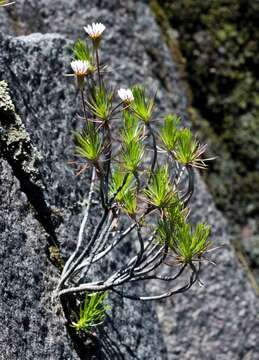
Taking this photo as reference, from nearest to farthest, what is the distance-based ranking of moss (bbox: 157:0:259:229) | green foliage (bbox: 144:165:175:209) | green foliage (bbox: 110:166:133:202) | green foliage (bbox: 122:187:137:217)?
green foliage (bbox: 144:165:175:209)
green foliage (bbox: 122:187:137:217)
green foliage (bbox: 110:166:133:202)
moss (bbox: 157:0:259:229)

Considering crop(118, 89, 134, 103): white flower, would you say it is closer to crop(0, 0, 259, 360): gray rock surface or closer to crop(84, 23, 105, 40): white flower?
crop(84, 23, 105, 40): white flower

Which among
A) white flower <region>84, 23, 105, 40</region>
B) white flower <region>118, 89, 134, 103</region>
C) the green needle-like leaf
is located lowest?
the green needle-like leaf

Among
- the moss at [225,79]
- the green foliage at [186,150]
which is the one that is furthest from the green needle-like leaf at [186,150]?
the moss at [225,79]

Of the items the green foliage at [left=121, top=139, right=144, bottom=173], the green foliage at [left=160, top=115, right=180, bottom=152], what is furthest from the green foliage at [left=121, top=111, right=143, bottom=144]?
the green foliage at [left=160, top=115, right=180, bottom=152]

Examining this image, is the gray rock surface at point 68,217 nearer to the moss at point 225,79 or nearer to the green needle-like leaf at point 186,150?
the moss at point 225,79

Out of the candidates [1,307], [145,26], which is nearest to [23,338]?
[1,307]

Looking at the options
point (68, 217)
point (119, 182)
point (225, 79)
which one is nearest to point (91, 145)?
point (119, 182)

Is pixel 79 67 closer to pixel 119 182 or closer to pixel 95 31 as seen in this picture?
pixel 95 31
